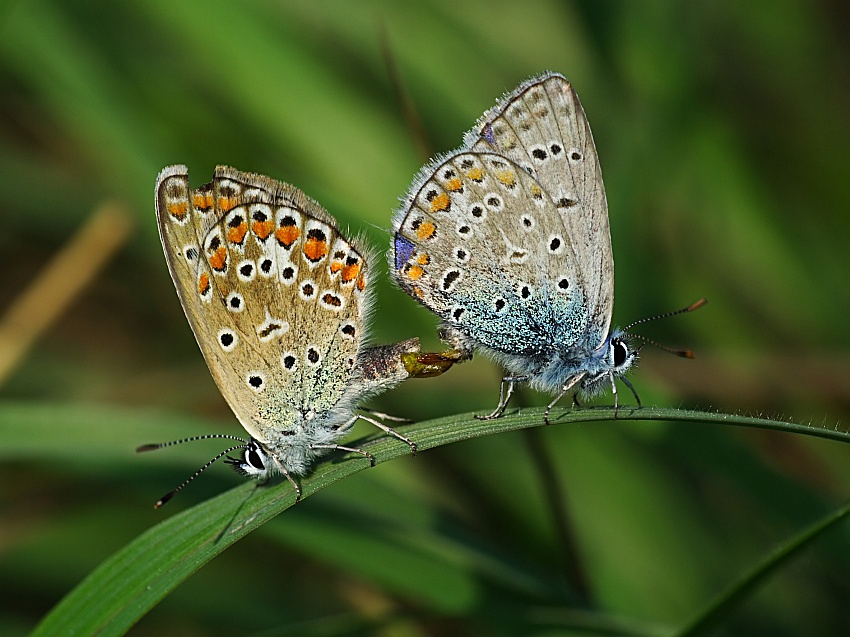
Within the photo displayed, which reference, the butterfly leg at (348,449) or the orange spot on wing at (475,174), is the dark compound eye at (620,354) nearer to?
the orange spot on wing at (475,174)

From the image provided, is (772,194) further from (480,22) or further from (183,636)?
(183,636)

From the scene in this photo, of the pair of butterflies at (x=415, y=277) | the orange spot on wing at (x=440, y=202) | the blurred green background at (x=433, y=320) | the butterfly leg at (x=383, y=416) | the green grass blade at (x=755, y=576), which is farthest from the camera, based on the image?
the blurred green background at (x=433, y=320)

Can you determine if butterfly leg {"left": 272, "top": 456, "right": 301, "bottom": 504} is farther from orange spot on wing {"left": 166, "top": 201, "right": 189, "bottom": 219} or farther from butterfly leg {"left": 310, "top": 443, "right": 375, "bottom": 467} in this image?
orange spot on wing {"left": 166, "top": 201, "right": 189, "bottom": 219}

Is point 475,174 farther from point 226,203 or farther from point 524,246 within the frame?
point 226,203

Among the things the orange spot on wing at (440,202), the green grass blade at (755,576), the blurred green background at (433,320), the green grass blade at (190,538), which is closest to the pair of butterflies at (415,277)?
the orange spot on wing at (440,202)

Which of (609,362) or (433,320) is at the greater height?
(433,320)

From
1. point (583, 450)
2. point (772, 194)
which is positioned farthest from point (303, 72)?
point (772, 194)

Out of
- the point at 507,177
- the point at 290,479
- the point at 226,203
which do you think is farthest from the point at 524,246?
the point at 290,479
